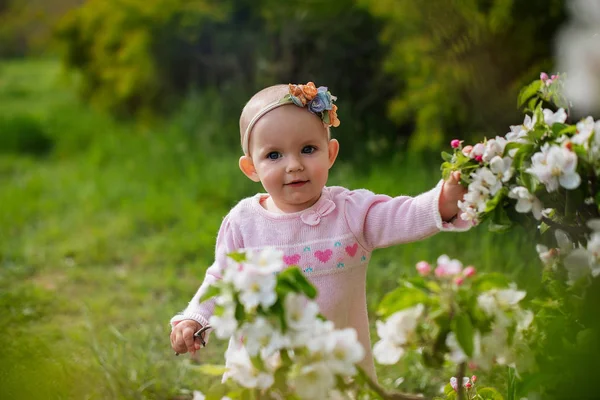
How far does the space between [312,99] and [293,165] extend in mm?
187

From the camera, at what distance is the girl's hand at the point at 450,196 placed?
5.86 feet

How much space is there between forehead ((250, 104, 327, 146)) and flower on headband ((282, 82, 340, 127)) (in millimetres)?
18

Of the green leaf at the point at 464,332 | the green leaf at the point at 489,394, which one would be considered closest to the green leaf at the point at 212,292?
the green leaf at the point at 464,332

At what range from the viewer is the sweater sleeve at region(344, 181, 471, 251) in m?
1.86

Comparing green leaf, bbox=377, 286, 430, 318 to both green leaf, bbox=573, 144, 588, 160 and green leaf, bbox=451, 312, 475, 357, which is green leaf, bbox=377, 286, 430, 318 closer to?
green leaf, bbox=451, 312, 475, 357

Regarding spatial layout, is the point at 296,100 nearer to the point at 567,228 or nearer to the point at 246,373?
the point at 567,228

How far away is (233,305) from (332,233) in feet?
2.47

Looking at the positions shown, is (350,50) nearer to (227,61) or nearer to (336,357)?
(227,61)

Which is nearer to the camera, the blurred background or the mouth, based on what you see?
the mouth

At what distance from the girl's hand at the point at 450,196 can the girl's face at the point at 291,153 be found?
0.34 m

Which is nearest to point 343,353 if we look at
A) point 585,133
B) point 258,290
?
point 258,290

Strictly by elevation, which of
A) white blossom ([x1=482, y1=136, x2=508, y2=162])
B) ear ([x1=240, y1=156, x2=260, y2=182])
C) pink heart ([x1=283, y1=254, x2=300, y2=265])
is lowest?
pink heart ([x1=283, y1=254, x2=300, y2=265])

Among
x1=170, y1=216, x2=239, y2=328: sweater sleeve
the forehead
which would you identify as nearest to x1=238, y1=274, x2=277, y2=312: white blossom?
x1=170, y1=216, x2=239, y2=328: sweater sleeve

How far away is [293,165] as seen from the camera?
1.95 metres
